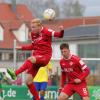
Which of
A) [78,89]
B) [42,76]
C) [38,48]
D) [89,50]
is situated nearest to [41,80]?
[42,76]

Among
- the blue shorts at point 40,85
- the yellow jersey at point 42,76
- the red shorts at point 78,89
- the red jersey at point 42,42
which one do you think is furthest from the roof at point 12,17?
the red shorts at point 78,89

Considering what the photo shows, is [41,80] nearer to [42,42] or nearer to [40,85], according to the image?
[40,85]

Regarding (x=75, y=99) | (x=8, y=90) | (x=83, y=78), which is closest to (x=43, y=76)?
(x=75, y=99)

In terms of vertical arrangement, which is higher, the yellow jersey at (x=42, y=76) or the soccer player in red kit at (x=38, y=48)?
the soccer player in red kit at (x=38, y=48)

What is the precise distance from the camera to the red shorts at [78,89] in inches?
531

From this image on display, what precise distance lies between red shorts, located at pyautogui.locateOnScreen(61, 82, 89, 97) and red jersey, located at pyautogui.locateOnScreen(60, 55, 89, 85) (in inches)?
5.0

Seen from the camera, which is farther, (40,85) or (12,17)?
(12,17)

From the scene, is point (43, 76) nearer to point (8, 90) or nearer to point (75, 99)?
point (75, 99)

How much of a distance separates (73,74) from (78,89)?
39cm

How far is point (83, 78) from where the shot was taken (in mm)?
13383

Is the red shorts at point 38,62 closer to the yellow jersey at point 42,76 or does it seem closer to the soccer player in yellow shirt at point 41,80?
the soccer player in yellow shirt at point 41,80

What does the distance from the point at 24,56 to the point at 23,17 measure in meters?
40.8

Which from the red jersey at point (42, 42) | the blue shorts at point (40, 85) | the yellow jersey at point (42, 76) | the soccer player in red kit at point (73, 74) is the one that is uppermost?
the red jersey at point (42, 42)

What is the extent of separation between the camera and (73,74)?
13523 mm
